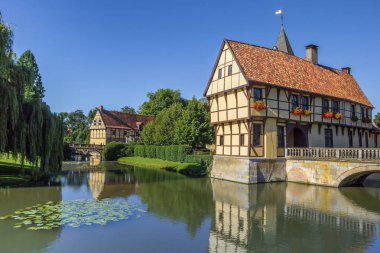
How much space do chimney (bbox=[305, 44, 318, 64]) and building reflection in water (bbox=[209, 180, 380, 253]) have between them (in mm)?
14597

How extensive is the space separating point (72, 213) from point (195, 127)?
25.3m

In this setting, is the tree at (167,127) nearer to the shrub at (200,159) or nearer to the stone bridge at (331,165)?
the shrub at (200,159)

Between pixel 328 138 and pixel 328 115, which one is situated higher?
pixel 328 115

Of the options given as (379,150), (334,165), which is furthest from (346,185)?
(379,150)

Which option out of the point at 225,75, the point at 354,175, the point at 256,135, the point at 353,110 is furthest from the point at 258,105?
the point at 353,110

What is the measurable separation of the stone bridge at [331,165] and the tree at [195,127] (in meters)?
15.3

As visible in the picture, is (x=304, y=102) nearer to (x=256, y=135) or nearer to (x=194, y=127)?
(x=256, y=135)

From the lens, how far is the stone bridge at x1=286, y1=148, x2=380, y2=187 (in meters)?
18.7

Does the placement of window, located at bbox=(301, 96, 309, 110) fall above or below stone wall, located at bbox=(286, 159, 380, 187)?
above

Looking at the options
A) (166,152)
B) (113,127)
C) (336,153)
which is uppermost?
(113,127)

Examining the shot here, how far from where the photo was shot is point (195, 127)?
37.7 meters

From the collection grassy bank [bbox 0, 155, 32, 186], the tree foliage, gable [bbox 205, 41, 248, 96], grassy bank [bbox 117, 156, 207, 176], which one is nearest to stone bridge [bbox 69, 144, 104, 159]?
grassy bank [bbox 117, 156, 207, 176]

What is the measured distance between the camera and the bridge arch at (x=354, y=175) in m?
18.2

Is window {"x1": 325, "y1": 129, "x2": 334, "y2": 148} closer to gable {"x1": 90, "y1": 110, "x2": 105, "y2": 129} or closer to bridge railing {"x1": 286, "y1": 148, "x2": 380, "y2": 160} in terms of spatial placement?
bridge railing {"x1": 286, "y1": 148, "x2": 380, "y2": 160}
